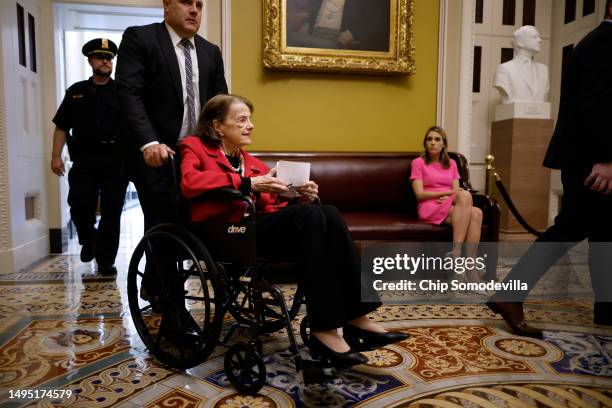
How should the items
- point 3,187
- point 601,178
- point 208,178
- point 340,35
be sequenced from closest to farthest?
point 208,178 → point 601,178 → point 3,187 → point 340,35

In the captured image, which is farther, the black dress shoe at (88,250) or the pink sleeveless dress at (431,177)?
the black dress shoe at (88,250)

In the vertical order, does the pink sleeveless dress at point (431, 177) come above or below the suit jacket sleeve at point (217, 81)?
below

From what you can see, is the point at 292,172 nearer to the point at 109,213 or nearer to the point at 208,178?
the point at 208,178

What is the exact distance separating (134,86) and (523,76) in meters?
3.92

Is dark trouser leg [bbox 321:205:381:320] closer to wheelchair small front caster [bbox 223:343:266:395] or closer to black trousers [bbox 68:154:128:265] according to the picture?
wheelchair small front caster [bbox 223:343:266:395]

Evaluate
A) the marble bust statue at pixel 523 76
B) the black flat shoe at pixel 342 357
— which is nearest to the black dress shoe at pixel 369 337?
the black flat shoe at pixel 342 357

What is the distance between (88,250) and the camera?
3566mm

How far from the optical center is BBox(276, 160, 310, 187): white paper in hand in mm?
1810

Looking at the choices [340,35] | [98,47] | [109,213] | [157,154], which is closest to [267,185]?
[157,154]

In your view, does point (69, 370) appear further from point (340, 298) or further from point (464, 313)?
point (464, 313)

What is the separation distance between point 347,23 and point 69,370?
3.25m

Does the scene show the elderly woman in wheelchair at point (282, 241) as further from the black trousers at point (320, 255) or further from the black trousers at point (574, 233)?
the black trousers at point (574, 233)

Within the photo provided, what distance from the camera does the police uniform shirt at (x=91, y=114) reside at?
136 inches

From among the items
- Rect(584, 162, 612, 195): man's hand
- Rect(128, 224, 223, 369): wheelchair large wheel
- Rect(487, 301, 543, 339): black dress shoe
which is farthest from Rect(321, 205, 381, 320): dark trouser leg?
Rect(584, 162, 612, 195): man's hand
